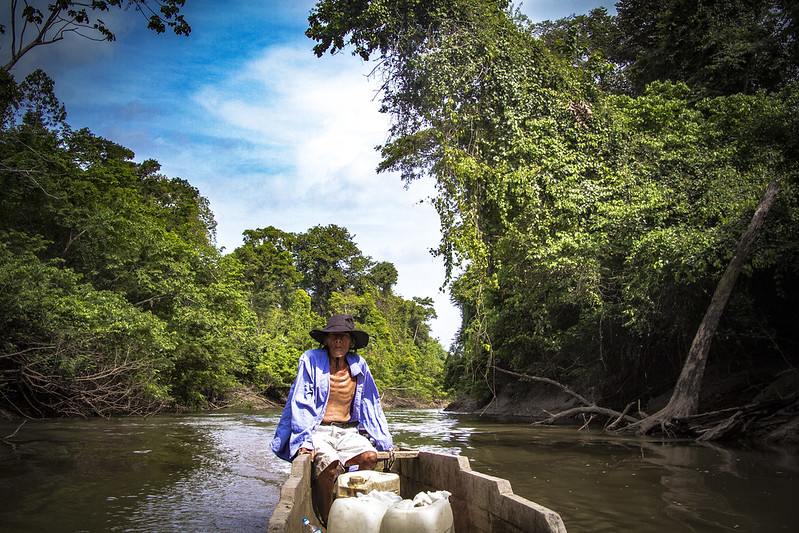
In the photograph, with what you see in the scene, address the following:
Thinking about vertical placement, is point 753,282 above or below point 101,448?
above

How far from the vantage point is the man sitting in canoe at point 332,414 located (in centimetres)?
386

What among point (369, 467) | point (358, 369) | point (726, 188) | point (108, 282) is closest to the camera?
point (369, 467)

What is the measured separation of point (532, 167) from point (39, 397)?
13.4m

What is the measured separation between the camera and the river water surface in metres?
4.34

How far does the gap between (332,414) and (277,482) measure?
2961 mm

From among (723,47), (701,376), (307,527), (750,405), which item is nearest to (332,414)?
(307,527)

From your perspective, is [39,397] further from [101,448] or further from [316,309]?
[316,309]

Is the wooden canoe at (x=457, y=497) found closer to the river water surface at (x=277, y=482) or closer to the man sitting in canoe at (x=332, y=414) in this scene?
the man sitting in canoe at (x=332, y=414)

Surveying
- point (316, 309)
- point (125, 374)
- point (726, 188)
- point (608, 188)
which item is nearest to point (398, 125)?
point (608, 188)

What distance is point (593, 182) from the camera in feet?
40.0

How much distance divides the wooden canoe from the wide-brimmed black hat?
89 centimetres

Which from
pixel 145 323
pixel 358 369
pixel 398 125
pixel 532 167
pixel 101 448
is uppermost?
pixel 398 125

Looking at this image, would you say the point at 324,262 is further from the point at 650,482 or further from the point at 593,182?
the point at 650,482

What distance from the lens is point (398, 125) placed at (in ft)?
48.2
